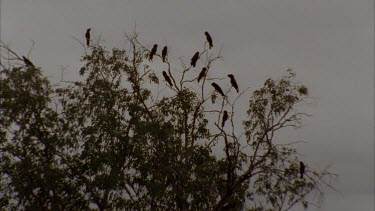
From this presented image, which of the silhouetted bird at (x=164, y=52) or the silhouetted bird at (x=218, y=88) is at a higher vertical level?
the silhouetted bird at (x=164, y=52)

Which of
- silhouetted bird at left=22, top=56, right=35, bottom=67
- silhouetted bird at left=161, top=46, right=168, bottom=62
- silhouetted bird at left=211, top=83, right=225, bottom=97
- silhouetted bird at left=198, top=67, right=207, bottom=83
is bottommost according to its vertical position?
silhouetted bird at left=211, top=83, right=225, bottom=97

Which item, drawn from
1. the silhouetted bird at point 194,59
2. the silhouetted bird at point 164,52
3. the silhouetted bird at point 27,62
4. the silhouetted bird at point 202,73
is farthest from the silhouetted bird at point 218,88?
the silhouetted bird at point 27,62

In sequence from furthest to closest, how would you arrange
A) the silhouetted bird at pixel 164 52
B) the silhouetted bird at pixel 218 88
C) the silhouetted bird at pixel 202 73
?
1. the silhouetted bird at pixel 202 73
2. the silhouetted bird at pixel 164 52
3. the silhouetted bird at pixel 218 88

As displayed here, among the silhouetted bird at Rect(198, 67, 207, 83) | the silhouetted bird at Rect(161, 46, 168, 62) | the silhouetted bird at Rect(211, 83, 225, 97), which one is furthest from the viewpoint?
the silhouetted bird at Rect(198, 67, 207, 83)

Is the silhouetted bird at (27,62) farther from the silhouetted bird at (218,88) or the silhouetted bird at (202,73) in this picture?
the silhouetted bird at (218,88)

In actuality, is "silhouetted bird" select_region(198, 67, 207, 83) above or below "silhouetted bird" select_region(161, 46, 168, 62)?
below

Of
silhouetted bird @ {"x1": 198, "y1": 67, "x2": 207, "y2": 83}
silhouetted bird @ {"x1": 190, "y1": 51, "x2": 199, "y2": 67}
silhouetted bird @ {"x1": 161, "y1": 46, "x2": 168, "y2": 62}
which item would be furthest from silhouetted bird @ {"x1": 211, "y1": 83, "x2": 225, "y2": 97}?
silhouetted bird @ {"x1": 161, "y1": 46, "x2": 168, "y2": 62}

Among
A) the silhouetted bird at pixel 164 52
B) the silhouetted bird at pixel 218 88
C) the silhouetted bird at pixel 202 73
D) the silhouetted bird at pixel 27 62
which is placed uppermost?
the silhouetted bird at pixel 164 52

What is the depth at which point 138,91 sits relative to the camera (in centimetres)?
1320

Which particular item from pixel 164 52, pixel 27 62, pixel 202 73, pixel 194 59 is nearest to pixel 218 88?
pixel 202 73

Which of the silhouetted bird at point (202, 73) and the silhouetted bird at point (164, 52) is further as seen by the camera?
the silhouetted bird at point (202, 73)

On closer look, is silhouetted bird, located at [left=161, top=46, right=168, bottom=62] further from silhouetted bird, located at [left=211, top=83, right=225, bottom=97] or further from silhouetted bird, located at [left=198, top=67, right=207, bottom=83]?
silhouetted bird, located at [left=211, top=83, right=225, bottom=97]

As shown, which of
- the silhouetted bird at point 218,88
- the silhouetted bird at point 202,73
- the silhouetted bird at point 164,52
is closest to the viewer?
the silhouetted bird at point 218,88

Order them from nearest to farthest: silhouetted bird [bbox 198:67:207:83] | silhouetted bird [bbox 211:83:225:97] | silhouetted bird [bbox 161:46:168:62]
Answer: silhouetted bird [bbox 211:83:225:97] → silhouetted bird [bbox 161:46:168:62] → silhouetted bird [bbox 198:67:207:83]
